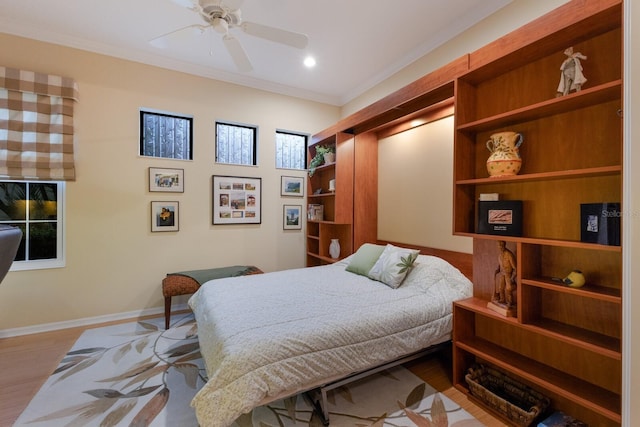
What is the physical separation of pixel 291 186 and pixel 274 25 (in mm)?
2021

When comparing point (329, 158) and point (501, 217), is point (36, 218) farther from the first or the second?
point (501, 217)

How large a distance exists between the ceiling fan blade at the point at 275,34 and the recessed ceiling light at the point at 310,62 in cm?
123

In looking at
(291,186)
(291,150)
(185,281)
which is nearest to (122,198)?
(185,281)

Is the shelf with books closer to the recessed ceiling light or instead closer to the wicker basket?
the wicker basket

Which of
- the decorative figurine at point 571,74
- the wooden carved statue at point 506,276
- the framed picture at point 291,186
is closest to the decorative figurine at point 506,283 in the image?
the wooden carved statue at point 506,276

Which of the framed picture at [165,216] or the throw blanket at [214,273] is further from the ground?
the framed picture at [165,216]

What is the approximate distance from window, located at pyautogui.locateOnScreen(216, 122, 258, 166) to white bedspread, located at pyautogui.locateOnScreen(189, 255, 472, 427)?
1.89 metres

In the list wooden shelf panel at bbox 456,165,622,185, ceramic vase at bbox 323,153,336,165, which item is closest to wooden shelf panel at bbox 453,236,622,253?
wooden shelf panel at bbox 456,165,622,185

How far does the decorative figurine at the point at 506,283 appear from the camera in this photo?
1.78m

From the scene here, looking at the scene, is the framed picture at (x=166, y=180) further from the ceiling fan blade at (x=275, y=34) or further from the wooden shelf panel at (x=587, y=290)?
the wooden shelf panel at (x=587, y=290)

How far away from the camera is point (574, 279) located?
149cm

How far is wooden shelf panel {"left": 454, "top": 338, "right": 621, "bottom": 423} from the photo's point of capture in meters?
1.36

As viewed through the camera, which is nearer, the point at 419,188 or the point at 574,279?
the point at 574,279

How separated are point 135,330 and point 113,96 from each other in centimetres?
254
